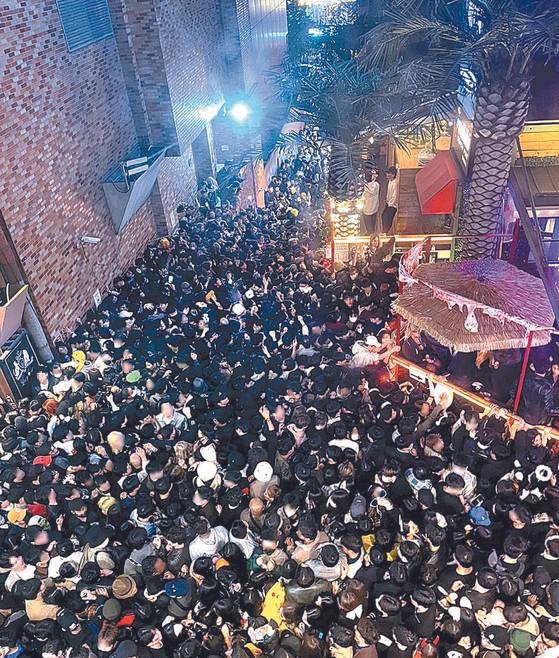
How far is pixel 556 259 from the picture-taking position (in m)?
10.2

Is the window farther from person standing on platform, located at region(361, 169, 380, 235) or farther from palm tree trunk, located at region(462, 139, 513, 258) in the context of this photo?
palm tree trunk, located at region(462, 139, 513, 258)

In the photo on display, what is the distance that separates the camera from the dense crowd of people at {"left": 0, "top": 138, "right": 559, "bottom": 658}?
489 centimetres

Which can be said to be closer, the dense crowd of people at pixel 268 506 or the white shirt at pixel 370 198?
the dense crowd of people at pixel 268 506

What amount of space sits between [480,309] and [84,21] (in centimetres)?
982

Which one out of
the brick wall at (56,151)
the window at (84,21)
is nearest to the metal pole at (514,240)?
the brick wall at (56,151)

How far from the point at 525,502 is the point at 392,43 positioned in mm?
7564

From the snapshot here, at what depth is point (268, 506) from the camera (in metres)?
6.04

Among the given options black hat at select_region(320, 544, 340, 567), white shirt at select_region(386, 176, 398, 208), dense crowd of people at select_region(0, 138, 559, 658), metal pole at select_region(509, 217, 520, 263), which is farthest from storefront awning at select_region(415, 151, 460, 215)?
black hat at select_region(320, 544, 340, 567)

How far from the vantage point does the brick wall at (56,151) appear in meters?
8.91

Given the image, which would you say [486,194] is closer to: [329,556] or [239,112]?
[329,556]

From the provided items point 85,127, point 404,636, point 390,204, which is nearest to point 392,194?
point 390,204

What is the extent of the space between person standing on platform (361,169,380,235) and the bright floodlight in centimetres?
908

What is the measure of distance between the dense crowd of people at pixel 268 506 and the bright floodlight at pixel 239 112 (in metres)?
13.1

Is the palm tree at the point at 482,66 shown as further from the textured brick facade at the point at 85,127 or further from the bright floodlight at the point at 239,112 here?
the bright floodlight at the point at 239,112
